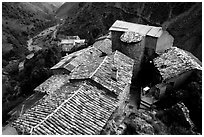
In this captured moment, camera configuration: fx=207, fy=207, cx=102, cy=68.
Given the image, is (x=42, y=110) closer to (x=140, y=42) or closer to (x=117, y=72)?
(x=117, y=72)

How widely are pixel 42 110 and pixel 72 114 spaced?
1.56 meters

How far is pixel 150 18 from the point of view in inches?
2148

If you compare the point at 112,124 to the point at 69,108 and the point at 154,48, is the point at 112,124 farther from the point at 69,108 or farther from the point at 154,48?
the point at 154,48

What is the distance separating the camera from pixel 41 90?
2356 cm

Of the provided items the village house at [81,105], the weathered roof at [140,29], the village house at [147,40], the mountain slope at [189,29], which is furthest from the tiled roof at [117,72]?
the mountain slope at [189,29]

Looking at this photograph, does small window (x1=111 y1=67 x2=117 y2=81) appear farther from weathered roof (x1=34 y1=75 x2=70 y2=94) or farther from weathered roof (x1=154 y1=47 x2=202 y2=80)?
weathered roof (x1=34 y1=75 x2=70 y2=94)

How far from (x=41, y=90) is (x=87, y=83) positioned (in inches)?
501

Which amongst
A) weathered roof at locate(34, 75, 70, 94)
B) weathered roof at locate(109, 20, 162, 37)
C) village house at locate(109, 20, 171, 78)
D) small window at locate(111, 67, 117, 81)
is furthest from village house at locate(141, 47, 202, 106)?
weathered roof at locate(34, 75, 70, 94)

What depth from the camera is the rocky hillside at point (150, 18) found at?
138ft

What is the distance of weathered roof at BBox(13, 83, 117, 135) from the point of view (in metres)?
9.30

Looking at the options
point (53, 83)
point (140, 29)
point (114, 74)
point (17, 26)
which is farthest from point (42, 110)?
point (17, 26)

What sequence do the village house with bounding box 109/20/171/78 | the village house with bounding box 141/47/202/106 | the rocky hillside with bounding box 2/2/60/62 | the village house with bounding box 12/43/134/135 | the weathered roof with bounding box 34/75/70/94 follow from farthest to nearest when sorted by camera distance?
the rocky hillside with bounding box 2/2/60/62
the weathered roof with bounding box 34/75/70/94
the village house with bounding box 109/20/171/78
the village house with bounding box 141/47/202/106
the village house with bounding box 12/43/134/135

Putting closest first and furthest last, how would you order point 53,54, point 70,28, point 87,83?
1. point 87,83
2. point 53,54
3. point 70,28

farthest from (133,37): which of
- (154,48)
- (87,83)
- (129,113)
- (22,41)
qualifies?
(22,41)
